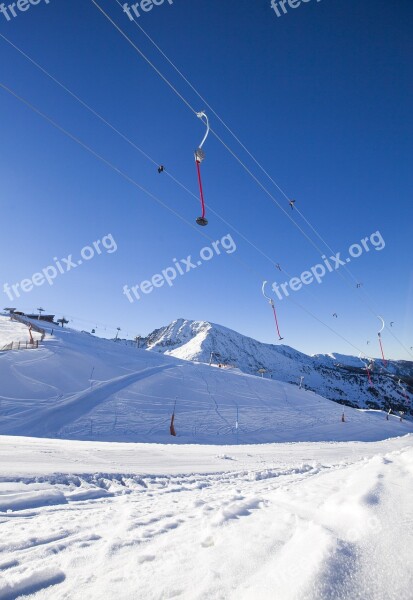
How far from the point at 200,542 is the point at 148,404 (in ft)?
71.9

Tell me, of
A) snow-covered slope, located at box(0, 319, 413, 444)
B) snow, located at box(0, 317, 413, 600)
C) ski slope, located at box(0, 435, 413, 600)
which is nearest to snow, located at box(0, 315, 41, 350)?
snow-covered slope, located at box(0, 319, 413, 444)

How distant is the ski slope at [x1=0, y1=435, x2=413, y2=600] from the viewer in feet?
5.31

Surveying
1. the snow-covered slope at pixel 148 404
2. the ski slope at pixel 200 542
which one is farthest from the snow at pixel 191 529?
the snow-covered slope at pixel 148 404

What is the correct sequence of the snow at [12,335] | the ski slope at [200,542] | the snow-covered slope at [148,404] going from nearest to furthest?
the ski slope at [200,542] → the snow-covered slope at [148,404] → the snow at [12,335]

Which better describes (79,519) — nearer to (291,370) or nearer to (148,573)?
(148,573)

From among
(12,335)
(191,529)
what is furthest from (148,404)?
(12,335)

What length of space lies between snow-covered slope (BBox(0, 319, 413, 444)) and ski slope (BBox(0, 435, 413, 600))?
565 inches

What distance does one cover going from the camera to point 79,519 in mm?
3035

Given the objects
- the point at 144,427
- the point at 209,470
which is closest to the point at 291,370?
the point at 144,427

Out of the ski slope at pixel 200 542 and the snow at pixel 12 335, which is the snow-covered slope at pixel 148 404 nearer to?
the snow at pixel 12 335

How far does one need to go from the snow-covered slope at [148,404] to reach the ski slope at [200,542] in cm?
1434

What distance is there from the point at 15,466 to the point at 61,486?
129 cm

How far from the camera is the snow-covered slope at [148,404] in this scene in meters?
17.7

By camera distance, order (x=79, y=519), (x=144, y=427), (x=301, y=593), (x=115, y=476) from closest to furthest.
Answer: (x=301, y=593) → (x=79, y=519) → (x=115, y=476) → (x=144, y=427)
